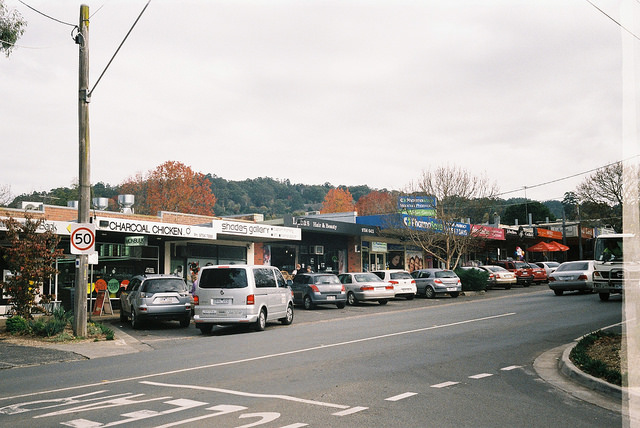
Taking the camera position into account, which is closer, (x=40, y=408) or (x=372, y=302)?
(x=40, y=408)

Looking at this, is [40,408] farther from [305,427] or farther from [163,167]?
[163,167]

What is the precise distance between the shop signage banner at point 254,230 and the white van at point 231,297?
8842 mm

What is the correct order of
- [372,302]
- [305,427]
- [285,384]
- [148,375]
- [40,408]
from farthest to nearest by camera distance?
[372,302] → [148,375] → [285,384] → [40,408] → [305,427]

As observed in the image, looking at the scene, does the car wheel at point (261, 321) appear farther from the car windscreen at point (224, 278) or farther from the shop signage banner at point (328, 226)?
the shop signage banner at point (328, 226)

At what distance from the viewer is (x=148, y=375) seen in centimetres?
1003

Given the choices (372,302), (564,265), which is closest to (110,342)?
Result: (372,302)

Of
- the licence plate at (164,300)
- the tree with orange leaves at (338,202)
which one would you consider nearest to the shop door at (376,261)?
the licence plate at (164,300)

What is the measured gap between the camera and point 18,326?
1639 cm

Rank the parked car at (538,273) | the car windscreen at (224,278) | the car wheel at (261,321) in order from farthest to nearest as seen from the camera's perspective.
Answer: the parked car at (538,273) < the car wheel at (261,321) < the car windscreen at (224,278)

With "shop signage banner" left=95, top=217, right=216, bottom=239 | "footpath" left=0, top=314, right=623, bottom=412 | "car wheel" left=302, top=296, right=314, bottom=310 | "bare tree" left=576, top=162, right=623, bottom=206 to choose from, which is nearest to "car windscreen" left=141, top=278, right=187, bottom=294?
"footpath" left=0, top=314, right=623, bottom=412

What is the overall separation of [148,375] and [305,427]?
182 inches

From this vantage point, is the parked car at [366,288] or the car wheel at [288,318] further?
the parked car at [366,288]

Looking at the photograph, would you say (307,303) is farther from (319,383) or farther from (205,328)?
(319,383)

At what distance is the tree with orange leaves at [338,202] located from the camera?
89.6 m
